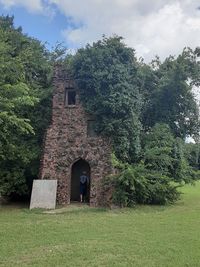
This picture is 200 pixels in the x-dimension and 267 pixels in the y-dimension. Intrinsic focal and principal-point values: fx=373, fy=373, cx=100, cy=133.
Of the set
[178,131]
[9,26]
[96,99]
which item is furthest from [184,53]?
[9,26]

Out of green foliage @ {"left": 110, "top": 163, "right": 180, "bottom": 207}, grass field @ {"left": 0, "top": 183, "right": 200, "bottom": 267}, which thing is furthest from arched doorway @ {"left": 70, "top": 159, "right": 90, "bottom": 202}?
grass field @ {"left": 0, "top": 183, "right": 200, "bottom": 267}

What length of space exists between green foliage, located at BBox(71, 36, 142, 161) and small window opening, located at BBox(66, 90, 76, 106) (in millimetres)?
613

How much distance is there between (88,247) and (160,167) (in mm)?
10637

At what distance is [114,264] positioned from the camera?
8055 millimetres

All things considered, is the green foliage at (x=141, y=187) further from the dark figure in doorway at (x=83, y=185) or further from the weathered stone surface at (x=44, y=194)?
the weathered stone surface at (x=44, y=194)

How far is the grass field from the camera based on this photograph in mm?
8359

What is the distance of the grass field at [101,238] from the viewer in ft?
27.4

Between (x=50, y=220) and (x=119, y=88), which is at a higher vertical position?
(x=119, y=88)

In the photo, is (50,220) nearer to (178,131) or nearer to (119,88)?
(119,88)

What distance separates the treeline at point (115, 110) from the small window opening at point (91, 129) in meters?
0.25

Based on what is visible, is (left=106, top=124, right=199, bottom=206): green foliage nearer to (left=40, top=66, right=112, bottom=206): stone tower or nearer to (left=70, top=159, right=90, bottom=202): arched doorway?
(left=40, top=66, right=112, bottom=206): stone tower

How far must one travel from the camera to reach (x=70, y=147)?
1933 centimetres

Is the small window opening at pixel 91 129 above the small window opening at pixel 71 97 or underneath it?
underneath

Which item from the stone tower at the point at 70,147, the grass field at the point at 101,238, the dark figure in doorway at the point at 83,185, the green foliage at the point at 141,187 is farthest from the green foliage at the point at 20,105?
the green foliage at the point at 141,187
